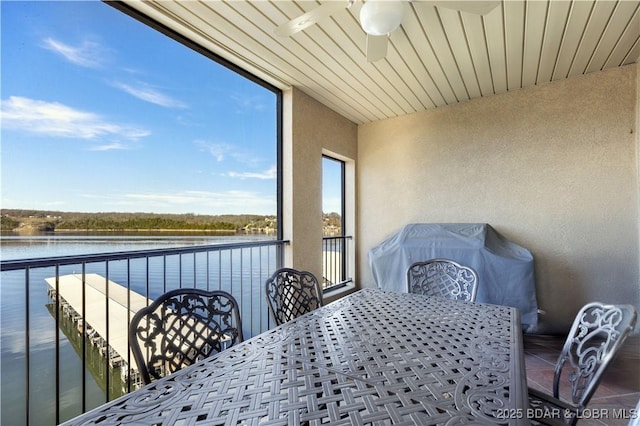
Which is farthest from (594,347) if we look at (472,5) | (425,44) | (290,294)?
(425,44)

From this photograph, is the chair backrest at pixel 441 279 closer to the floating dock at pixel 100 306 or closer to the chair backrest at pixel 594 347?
the chair backrest at pixel 594 347

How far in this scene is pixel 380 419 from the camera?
0.74 metres

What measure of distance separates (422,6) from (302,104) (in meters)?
1.72

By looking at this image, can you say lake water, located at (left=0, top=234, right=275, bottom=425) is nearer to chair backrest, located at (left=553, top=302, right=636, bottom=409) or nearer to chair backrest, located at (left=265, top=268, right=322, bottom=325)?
chair backrest, located at (left=265, top=268, right=322, bottom=325)

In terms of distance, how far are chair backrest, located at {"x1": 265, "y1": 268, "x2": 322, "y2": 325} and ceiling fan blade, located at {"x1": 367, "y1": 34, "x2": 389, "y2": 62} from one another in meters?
1.68

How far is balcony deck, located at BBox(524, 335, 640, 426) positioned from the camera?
74.7 inches

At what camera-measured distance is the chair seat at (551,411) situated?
1.12 meters

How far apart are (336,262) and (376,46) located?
308cm

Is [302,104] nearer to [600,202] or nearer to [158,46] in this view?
[158,46]

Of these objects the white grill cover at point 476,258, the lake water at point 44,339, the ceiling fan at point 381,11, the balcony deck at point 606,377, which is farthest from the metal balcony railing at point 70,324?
the balcony deck at point 606,377

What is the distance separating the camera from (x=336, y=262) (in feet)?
14.5

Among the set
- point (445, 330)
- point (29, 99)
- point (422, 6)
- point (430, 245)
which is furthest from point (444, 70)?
point (29, 99)

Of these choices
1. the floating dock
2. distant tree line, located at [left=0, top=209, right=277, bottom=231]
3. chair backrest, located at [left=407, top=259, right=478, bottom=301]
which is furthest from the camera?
chair backrest, located at [left=407, top=259, right=478, bottom=301]

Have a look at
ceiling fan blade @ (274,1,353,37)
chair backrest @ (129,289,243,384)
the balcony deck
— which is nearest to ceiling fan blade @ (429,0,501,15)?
ceiling fan blade @ (274,1,353,37)
